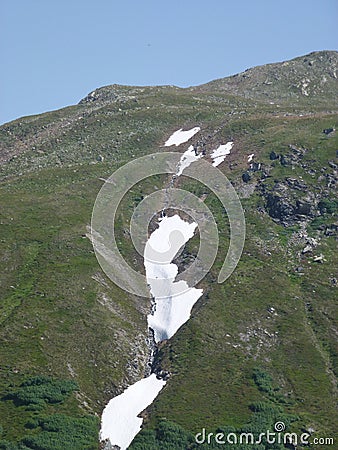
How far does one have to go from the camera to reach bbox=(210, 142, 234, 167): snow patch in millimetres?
126738

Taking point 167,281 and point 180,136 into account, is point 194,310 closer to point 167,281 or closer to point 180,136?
point 167,281

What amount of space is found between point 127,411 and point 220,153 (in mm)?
77505

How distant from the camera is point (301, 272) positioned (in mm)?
88062

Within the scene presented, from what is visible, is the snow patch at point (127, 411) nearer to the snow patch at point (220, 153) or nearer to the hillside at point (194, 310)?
the hillside at point (194, 310)

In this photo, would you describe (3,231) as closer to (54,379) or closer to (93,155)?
(54,379)

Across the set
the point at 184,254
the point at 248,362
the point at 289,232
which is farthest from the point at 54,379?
the point at 289,232

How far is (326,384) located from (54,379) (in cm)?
2799

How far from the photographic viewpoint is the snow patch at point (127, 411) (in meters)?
58.6

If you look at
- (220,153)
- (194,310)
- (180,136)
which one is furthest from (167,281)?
(180,136)

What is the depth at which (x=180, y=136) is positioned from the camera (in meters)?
148

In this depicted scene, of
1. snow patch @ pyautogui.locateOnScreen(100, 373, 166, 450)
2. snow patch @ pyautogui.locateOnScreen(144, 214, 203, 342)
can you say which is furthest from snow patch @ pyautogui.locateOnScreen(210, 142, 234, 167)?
snow patch @ pyautogui.locateOnScreen(100, 373, 166, 450)

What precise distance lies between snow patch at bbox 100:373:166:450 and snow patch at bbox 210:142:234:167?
6492cm

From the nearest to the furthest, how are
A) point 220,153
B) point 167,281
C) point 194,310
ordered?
point 194,310, point 167,281, point 220,153

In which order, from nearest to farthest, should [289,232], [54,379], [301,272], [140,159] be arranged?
[54,379], [301,272], [289,232], [140,159]
